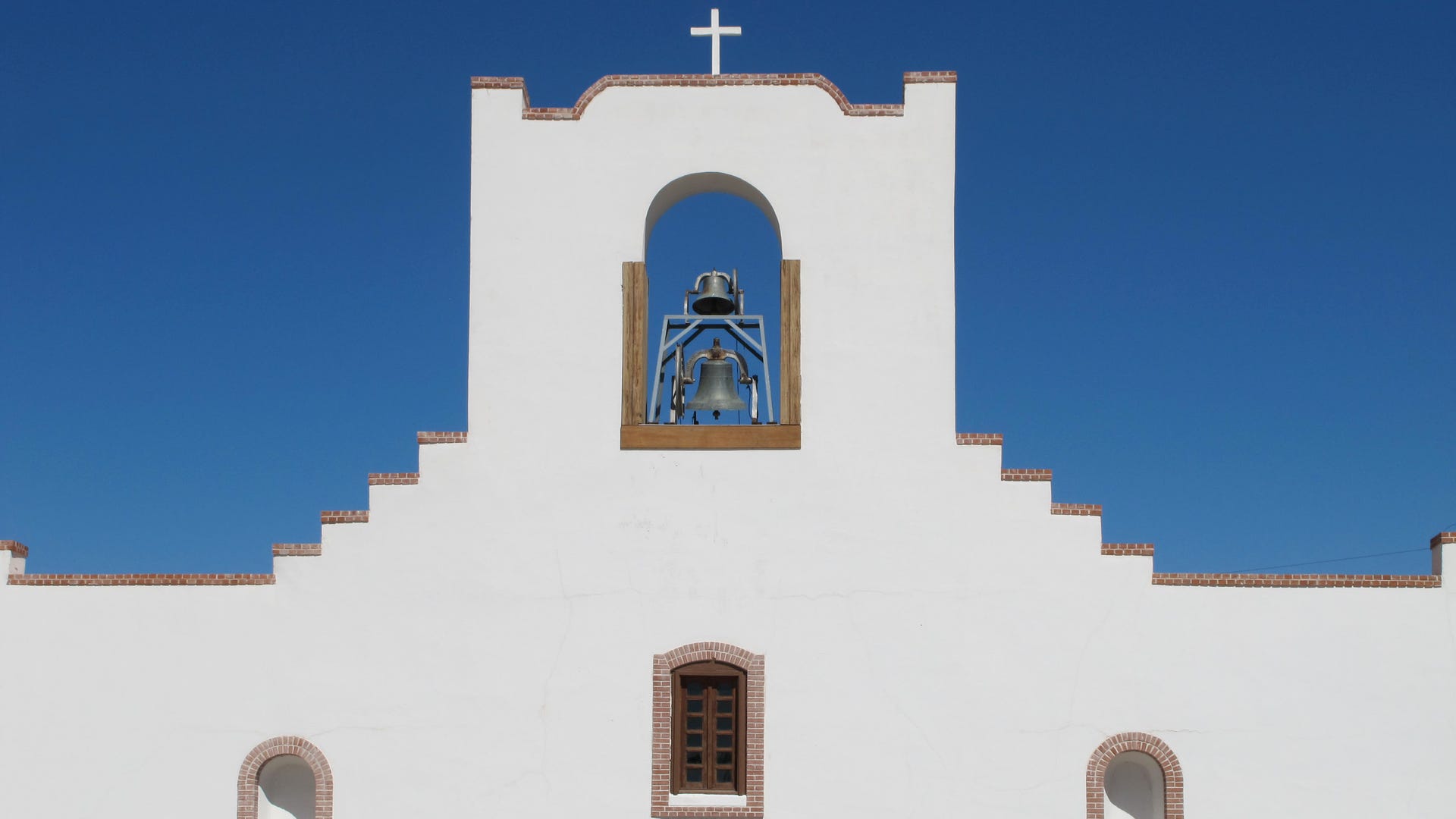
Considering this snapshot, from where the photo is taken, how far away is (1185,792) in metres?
13.7

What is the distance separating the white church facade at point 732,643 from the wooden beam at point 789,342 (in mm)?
24

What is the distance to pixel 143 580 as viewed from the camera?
561 inches

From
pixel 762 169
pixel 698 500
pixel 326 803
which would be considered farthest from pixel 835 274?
pixel 326 803

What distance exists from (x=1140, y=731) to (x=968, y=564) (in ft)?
7.60

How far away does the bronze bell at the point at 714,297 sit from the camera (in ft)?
49.9

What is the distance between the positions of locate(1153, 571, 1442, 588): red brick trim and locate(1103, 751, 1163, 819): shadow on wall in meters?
1.80

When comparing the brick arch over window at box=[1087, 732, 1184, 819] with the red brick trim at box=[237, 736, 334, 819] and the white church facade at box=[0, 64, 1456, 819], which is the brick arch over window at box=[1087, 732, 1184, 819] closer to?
the white church facade at box=[0, 64, 1456, 819]

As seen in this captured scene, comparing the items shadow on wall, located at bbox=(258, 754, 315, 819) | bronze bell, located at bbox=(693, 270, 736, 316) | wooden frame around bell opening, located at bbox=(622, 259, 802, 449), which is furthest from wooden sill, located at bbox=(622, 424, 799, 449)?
shadow on wall, located at bbox=(258, 754, 315, 819)

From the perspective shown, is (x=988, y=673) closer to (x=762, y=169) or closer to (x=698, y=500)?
(x=698, y=500)

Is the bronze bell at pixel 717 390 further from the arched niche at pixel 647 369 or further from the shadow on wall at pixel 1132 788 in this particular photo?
the shadow on wall at pixel 1132 788

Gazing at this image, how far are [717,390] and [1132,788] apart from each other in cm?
587

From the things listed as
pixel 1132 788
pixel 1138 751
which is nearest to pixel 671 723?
pixel 1138 751

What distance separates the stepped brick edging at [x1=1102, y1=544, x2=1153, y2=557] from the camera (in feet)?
46.0

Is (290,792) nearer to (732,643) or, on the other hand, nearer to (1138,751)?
(732,643)
